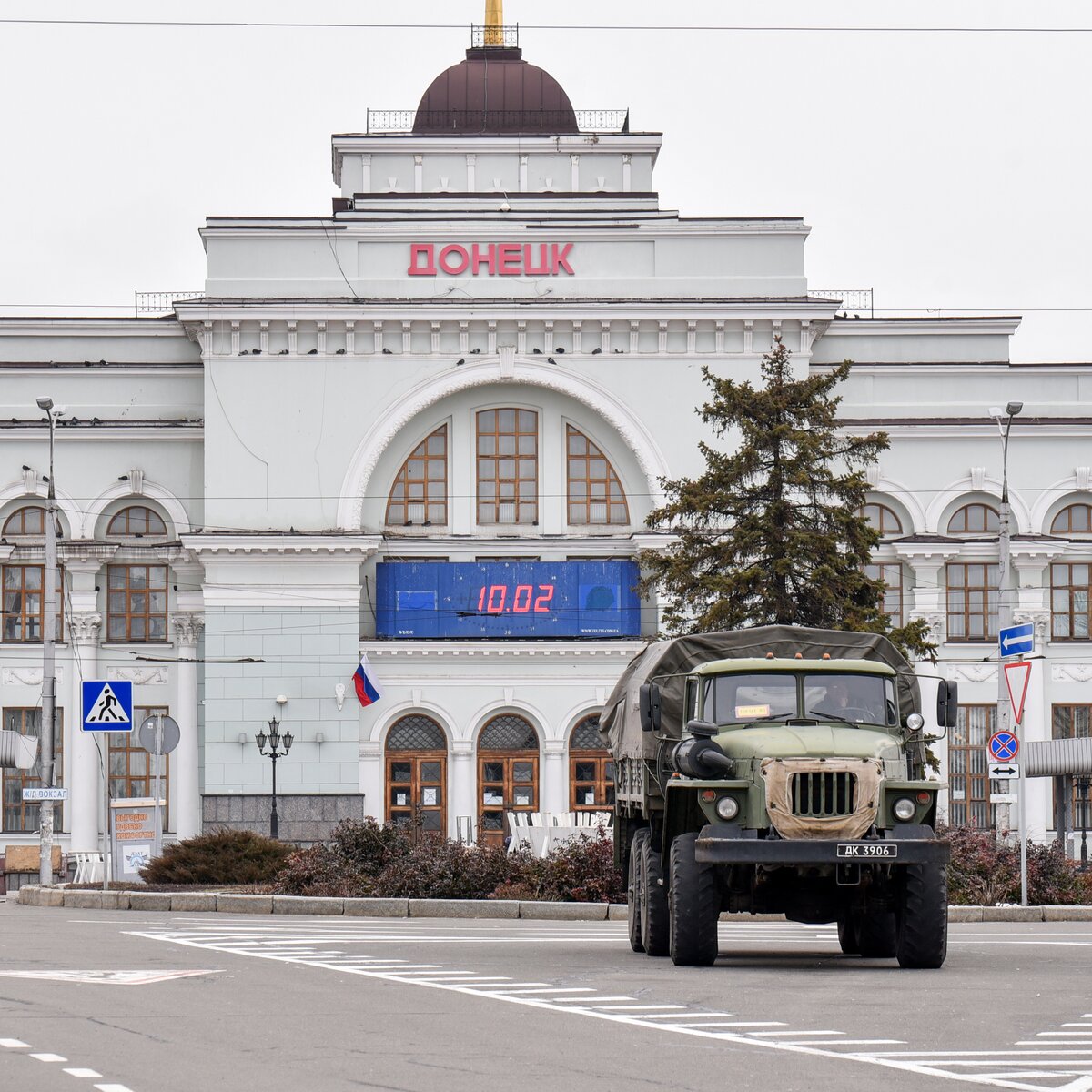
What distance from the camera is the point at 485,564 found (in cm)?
4716

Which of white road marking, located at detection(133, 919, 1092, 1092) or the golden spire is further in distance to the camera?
the golden spire

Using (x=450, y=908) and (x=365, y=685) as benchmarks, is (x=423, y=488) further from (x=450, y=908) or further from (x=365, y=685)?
(x=450, y=908)

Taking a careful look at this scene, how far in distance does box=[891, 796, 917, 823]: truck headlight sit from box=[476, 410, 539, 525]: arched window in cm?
3206

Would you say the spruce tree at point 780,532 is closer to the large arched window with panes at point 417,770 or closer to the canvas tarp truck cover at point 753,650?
the canvas tarp truck cover at point 753,650

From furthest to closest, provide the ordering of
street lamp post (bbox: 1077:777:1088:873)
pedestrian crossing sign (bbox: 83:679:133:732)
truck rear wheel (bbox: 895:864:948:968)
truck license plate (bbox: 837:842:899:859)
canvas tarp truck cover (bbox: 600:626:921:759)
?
street lamp post (bbox: 1077:777:1088:873) < pedestrian crossing sign (bbox: 83:679:133:732) < canvas tarp truck cover (bbox: 600:626:921:759) < truck rear wheel (bbox: 895:864:948:968) < truck license plate (bbox: 837:842:899:859)

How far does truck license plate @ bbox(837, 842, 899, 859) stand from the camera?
1558cm

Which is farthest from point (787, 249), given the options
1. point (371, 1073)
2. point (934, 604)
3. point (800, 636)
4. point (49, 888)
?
point (371, 1073)

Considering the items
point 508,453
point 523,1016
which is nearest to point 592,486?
point 508,453

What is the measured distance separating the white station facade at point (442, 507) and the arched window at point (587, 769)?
0.08 metres

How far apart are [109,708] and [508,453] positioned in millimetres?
21092

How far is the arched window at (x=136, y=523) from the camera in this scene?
1922 inches

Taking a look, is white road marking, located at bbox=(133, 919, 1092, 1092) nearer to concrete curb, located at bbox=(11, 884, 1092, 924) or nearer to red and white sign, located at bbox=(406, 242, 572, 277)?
concrete curb, located at bbox=(11, 884, 1092, 924)

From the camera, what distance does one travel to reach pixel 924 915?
1588 cm

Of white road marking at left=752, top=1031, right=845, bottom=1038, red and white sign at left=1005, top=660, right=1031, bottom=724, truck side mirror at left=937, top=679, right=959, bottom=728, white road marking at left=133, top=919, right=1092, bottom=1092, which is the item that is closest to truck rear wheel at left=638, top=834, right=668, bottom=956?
white road marking at left=133, top=919, right=1092, bottom=1092
